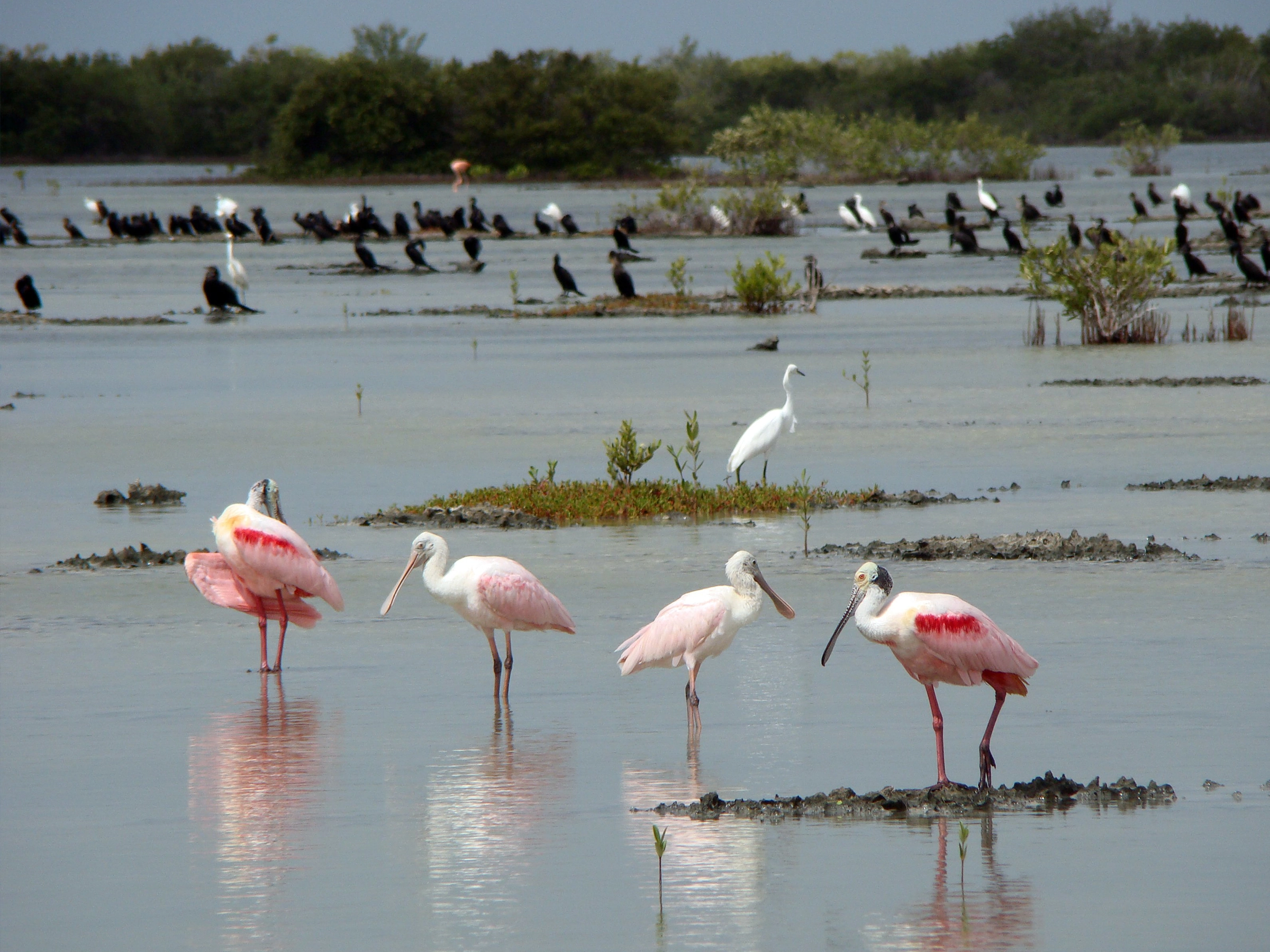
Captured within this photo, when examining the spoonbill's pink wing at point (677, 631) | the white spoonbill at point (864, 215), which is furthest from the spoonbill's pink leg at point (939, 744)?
the white spoonbill at point (864, 215)

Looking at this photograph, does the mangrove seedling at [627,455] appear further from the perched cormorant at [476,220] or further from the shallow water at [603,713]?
the perched cormorant at [476,220]

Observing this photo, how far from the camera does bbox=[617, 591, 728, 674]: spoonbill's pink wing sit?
7098mm

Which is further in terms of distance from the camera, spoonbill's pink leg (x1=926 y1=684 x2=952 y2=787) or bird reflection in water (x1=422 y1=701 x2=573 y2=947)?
spoonbill's pink leg (x1=926 y1=684 x2=952 y2=787)

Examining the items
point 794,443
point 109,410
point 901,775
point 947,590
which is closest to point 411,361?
point 109,410

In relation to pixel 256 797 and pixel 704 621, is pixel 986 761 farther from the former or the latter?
pixel 256 797

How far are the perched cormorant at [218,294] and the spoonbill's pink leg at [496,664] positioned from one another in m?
25.1

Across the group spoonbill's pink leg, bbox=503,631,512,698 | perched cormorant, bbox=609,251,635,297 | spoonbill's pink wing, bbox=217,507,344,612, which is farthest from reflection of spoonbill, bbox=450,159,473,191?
spoonbill's pink leg, bbox=503,631,512,698

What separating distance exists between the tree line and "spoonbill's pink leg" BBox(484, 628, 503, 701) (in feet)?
222

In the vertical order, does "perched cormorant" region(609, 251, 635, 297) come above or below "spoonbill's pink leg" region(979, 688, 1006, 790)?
above

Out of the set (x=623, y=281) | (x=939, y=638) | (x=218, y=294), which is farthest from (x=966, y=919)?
(x=218, y=294)

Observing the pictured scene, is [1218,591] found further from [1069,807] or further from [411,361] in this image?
[411,361]

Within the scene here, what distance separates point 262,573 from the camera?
27.8 ft

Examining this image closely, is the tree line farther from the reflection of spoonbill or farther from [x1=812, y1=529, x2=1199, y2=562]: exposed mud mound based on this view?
[x1=812, y1=529, x2=1199, y2=562]: exposed mud mound

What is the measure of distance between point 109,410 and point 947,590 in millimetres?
12343
